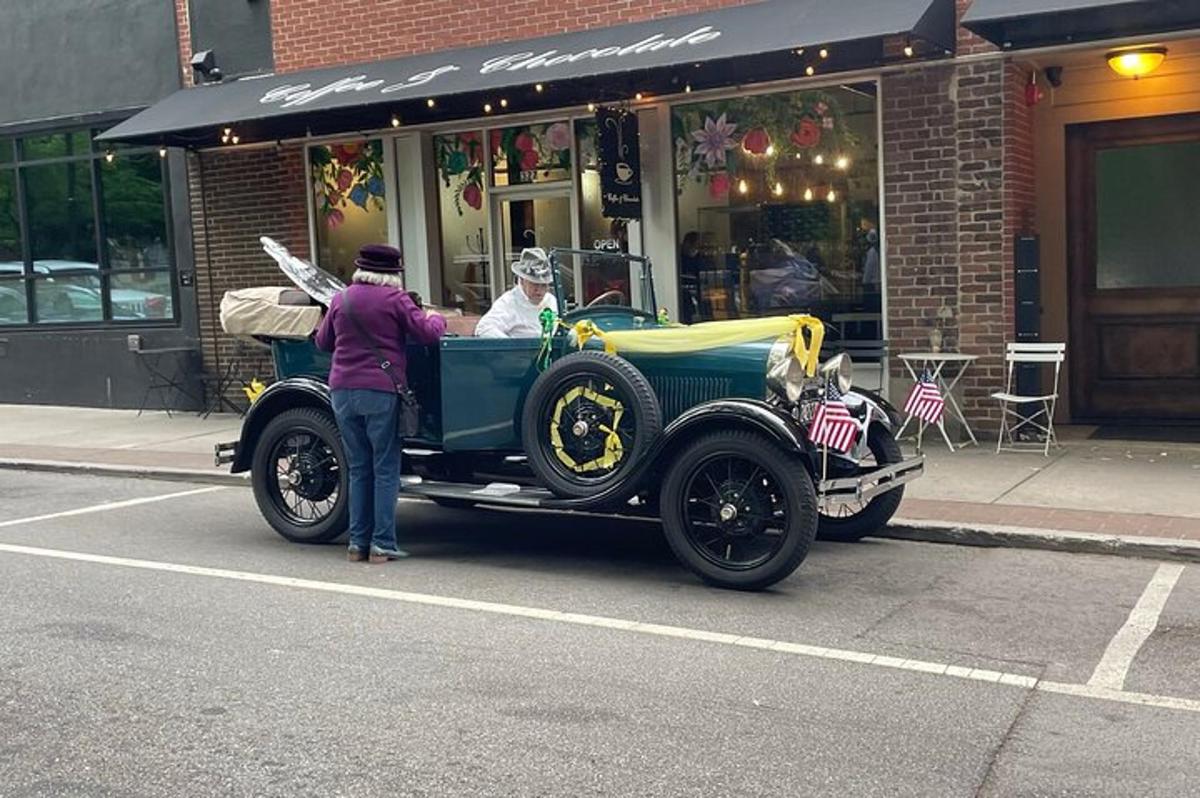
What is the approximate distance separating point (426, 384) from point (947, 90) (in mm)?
5433

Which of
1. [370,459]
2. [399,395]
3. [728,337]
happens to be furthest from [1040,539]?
[370,459]

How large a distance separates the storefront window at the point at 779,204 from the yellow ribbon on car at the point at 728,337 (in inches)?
173

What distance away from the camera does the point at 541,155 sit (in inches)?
505

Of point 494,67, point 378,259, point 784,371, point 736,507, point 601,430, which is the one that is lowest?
point 736,507

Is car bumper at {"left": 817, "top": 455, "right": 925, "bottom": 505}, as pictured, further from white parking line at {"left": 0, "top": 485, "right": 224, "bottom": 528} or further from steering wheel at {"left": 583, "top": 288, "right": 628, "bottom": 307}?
white parking line at {"left": 0, "top": 485, "right": 224, "bottom": 528}

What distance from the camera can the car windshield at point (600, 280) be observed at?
24.7 ft

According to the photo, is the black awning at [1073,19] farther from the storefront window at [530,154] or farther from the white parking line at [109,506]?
the white parking line at [109,506]

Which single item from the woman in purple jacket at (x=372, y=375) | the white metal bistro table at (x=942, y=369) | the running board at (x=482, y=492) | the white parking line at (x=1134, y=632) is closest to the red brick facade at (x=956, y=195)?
the white metal bistro table at (x=942, y=369)

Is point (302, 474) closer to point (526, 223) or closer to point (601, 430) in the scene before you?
point (601, 430)

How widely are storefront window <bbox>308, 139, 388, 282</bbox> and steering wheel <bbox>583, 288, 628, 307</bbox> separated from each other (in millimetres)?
6284

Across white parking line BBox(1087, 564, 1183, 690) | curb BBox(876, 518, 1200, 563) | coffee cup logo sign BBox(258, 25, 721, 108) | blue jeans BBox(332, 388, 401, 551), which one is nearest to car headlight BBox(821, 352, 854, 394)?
curb BBox(876, 518, 1200, 563)

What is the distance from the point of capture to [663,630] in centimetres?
582

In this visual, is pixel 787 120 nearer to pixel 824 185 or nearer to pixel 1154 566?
pixel 824 185

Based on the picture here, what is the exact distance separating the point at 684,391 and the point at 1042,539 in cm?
239
